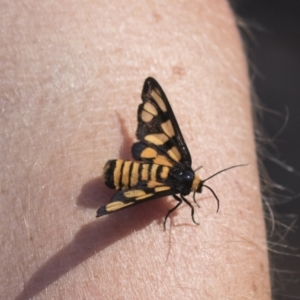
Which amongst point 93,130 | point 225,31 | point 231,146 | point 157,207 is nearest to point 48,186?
point 93,130

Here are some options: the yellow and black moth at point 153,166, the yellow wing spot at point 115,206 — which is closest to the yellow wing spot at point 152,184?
the yellow and black moth at point 153,166

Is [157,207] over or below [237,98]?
below

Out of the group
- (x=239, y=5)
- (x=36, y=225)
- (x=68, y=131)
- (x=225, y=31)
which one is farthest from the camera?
(x=239, y=5)

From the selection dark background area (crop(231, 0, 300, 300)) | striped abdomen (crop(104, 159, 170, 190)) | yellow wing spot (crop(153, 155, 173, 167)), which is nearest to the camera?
striped abdomen (crop(104, 159, 170, 190))

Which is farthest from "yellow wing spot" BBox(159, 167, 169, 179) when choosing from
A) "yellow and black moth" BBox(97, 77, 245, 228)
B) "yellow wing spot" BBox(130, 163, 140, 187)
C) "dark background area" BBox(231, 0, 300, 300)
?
"dark background area" BBox(231, 0, 300, 300)

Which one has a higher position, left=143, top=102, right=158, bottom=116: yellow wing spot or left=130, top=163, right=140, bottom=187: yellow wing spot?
left=143, top=102, right=158, bottom=116: yellow wing spot

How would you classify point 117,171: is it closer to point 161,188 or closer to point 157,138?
point 161,188

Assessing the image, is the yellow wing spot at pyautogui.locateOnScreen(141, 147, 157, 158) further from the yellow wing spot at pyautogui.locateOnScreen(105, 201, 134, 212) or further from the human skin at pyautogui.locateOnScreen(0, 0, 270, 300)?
the yellow wing spot at pyautogui.locateOnScreen(105, 201, 134, 212)

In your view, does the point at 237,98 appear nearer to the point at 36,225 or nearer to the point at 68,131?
the point at 68,131
